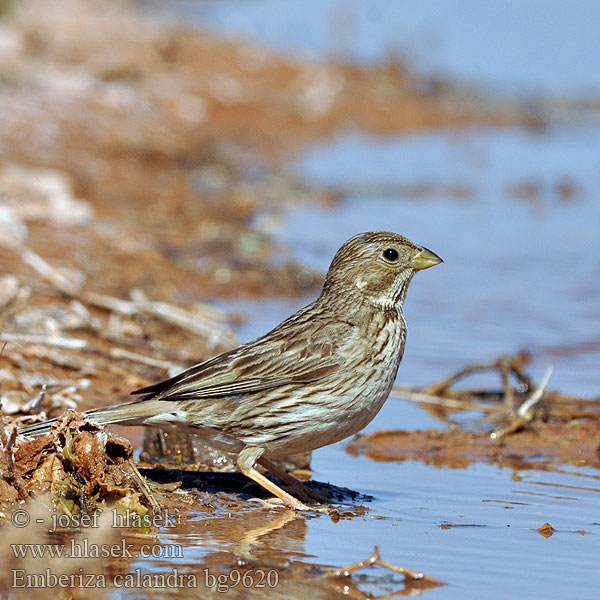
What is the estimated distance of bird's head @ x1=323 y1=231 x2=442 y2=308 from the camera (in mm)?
6031

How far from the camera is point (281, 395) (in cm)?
554

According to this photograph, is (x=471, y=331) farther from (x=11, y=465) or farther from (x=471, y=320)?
(x=11, y=465)

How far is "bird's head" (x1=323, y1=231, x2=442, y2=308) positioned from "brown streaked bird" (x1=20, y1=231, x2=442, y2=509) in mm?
272

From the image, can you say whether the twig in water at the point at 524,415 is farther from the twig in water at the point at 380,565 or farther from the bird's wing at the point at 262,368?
the twig in water at the point at 380,565

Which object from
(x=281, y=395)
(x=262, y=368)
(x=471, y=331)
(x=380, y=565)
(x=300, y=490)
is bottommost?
(x=380, y=565)

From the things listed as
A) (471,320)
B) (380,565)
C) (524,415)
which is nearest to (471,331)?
(471,320)

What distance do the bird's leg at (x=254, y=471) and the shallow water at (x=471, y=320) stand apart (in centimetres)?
14

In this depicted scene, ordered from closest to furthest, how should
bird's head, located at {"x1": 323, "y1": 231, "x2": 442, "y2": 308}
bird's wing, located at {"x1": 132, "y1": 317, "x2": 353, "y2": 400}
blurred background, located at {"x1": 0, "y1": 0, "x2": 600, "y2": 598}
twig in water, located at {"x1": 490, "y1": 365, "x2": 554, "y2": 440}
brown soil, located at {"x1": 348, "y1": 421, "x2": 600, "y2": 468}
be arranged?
bird's wing, located at {"x1": 132, "y1": 317, "x2": 353, "y2": 400}
bird's head, located at {"x1": 323, "y1": 231, "x2": 442, "y2": 308}
brown soil, located at {"x1": 348, "y1": 421, "x2": 600, "y2": 468}
twig in water, located at {"x1": 490, "y1": 365, "x2": 554, "y2": 440}
blurred background, located at {"x1": 0, "y1": 0, "x2": 600, "y2": 598}

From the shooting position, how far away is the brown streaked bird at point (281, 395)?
5.46 metres

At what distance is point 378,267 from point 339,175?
11.5 m

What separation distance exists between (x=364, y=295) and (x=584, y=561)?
1.73 meters

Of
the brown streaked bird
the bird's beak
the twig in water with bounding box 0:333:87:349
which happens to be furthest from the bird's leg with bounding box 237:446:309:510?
the twig in water with bounding box 0:333:87:349

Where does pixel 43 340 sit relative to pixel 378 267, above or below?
below

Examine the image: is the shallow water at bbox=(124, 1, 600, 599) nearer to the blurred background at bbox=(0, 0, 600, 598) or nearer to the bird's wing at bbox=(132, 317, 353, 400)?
the blurred background at bbox=(0, 0, 600, 598)
